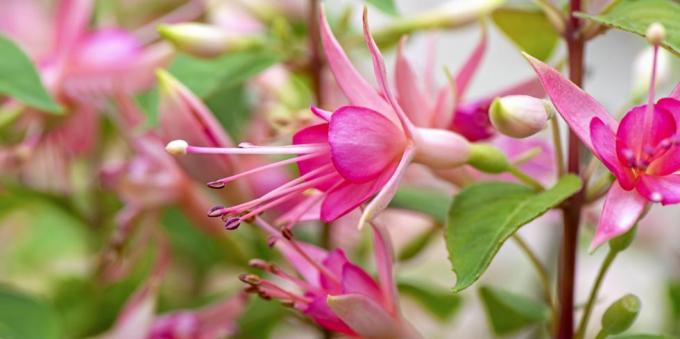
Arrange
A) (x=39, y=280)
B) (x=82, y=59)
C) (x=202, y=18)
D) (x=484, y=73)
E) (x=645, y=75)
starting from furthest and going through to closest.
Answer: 1. (x=484, y=73)
2. (x=39, y=280)
3. (x=202, y=18)
4. (x=82, y=59)
5. (x=645, y=75)

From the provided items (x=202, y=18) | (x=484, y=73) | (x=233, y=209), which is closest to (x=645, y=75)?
(x=233, y=209)

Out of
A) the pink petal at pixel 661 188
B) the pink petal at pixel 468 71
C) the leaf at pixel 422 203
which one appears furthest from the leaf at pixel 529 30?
the pink petal at pixel 661 188

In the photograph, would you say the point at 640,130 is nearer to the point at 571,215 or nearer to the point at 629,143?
the point at 629,143

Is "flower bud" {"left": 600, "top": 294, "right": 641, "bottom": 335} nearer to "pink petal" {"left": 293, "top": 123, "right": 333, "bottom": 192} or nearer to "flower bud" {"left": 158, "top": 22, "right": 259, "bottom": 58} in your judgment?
"pink petal" {"left": 293, "top": 123, "right": 333, "bottom": 192}

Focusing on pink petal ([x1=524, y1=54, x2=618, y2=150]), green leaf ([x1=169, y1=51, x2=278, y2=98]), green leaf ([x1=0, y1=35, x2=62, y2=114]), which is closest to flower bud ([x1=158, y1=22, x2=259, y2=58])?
green leaf ([x1=169, y1=51, x2=278, y2=98])

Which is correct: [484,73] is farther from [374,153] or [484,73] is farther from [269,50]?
[374,153]

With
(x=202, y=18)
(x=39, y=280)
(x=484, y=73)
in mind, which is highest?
(x=202, y=18)

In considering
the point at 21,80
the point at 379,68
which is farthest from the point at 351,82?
the point at 21,80
